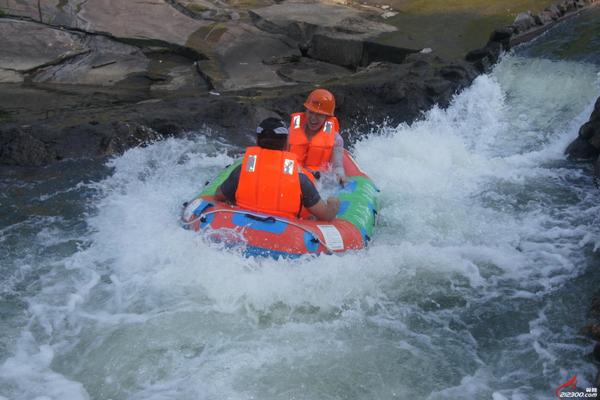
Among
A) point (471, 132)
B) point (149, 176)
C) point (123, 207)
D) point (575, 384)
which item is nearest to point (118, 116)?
point (149, 176)

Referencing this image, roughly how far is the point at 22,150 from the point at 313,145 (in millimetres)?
3341

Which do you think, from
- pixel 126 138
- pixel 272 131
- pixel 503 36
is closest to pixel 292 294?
pixel 272 131

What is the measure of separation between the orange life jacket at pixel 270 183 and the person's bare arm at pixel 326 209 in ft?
0.48

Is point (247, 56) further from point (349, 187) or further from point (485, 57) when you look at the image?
point (349, 187)

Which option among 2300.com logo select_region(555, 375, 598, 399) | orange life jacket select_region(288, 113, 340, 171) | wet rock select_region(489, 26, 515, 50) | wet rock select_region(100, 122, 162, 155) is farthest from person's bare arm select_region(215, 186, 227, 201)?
wet rock select_region(489, 26, 515, 50)

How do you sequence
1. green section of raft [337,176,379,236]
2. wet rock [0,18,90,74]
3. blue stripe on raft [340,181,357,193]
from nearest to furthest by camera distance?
green section of raft [337,176,379,236] < blue stripe on raft [340,181,357,193] < wet rock [0,18,90,74]

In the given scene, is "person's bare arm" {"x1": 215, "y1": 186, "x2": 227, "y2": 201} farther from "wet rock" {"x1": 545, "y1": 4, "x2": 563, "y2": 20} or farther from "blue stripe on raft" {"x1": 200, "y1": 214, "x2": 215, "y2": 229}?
"wet rock" {"x1": 545, "y1": 4, "x2": 563, "y2": 20}

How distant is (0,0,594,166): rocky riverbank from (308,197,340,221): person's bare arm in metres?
3.02

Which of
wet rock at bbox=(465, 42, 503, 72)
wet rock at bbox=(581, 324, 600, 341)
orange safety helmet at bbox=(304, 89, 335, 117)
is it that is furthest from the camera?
wet rock at bbox=(465, 42, 503, 72)

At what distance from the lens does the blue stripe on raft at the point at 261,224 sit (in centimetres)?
524

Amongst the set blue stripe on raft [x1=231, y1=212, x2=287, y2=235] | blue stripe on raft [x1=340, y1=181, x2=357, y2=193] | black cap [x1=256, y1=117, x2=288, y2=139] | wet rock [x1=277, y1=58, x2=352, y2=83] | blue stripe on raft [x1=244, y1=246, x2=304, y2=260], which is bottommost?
blue stripe on raft [x1=244, y1=246, x2=304, y2=260]

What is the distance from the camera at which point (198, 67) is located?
1086 centimetres

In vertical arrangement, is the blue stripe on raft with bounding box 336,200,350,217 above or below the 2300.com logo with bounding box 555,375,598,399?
above

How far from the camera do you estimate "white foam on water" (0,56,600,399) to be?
433cm
